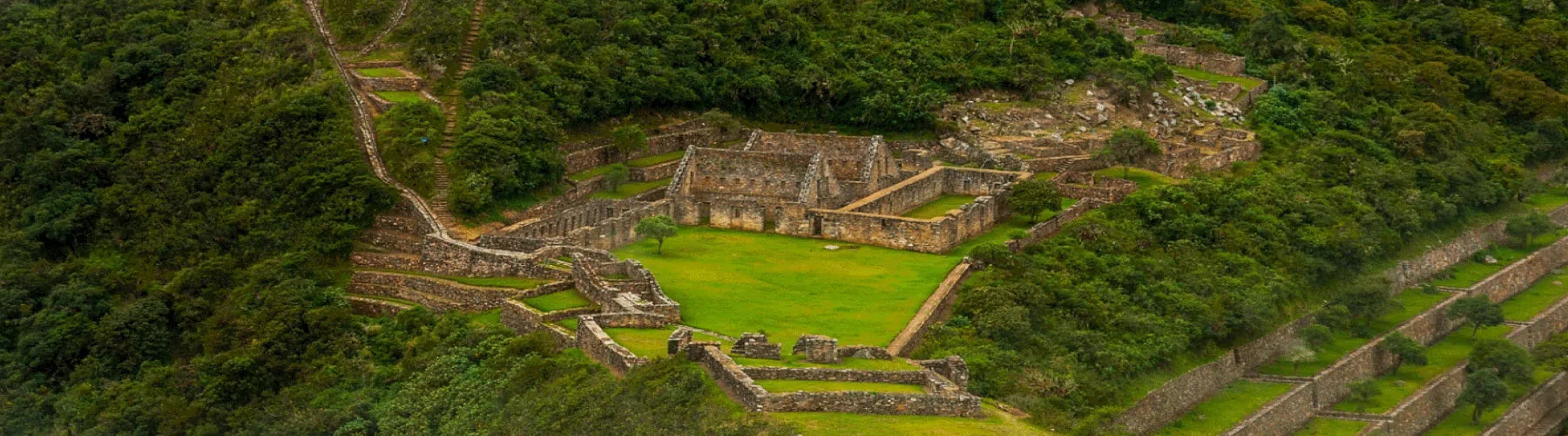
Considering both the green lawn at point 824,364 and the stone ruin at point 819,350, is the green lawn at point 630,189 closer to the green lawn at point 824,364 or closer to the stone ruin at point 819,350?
the green lawn at point 824,364

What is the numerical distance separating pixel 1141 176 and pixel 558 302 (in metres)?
27.7

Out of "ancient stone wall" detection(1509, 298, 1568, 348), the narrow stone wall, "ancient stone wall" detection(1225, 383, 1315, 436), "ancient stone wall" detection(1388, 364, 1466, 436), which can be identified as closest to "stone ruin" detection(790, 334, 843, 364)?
"ancient stone wall" detection(1225, 383, 1315, 436)

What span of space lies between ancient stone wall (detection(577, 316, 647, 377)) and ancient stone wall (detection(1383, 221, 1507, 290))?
114ft

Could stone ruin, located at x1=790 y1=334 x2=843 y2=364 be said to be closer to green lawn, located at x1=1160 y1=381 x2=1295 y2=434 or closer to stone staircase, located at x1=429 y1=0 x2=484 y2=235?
green lawn, located at x1=1160 y1=381 x2=1295 y2=434

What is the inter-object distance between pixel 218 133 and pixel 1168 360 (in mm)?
32171

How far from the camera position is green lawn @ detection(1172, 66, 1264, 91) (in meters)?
104

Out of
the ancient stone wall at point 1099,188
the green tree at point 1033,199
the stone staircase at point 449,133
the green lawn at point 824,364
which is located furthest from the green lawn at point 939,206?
the green lawn at point 824,364

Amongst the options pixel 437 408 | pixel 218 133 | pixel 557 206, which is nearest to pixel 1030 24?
pixel 557 206

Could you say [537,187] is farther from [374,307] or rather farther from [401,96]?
[374,307]

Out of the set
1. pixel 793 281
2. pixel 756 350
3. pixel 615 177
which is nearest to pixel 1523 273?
pixel 793 281

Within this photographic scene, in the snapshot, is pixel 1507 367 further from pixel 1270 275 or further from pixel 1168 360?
pixel 1168 360

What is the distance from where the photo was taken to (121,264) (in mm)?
80938

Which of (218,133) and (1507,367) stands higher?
(218,133)

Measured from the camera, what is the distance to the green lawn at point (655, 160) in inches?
3469
